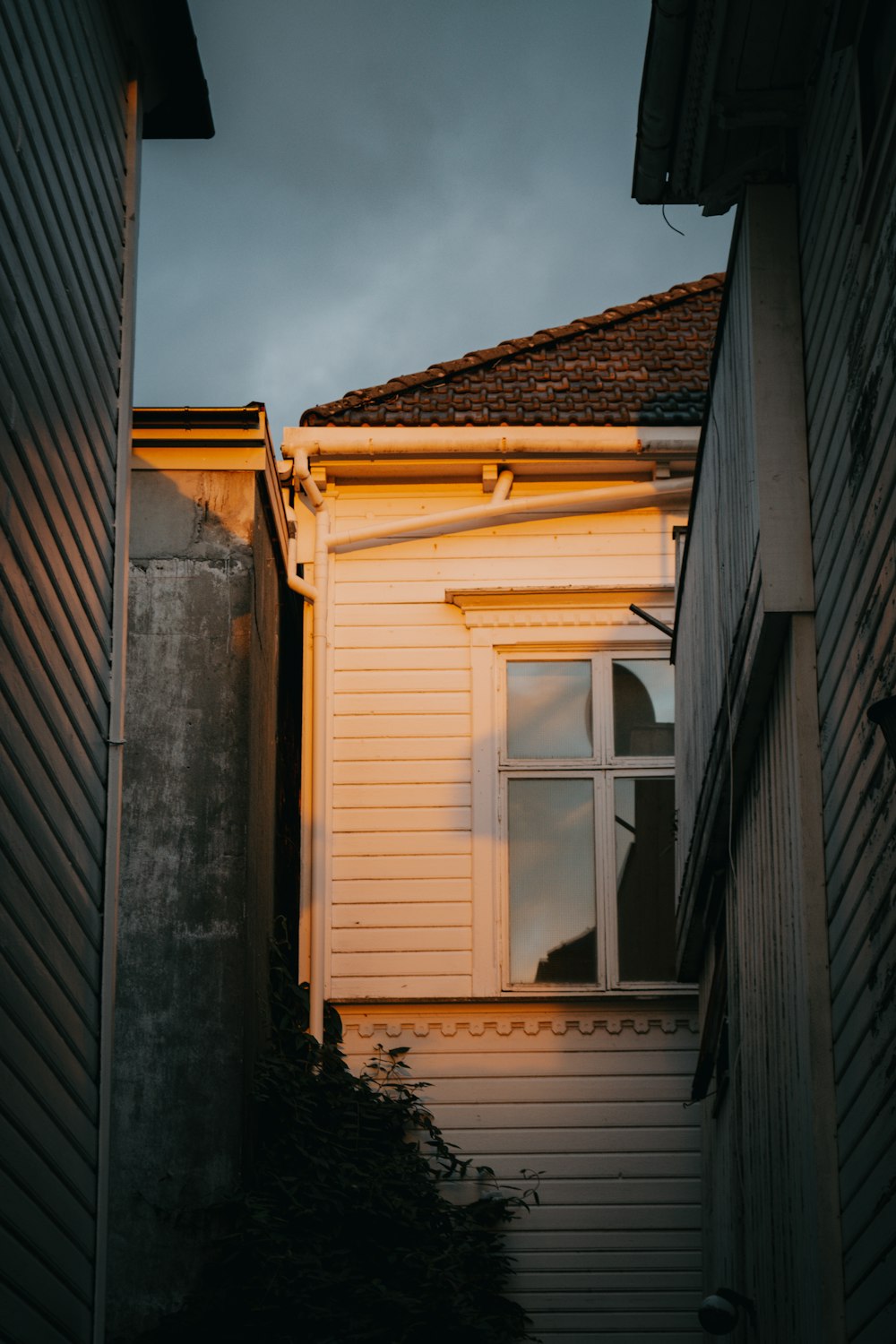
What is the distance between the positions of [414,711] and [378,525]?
4.43 feet

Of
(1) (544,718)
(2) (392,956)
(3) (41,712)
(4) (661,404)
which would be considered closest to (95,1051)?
(3) (41,712)

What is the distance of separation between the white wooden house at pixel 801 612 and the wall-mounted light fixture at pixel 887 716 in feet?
2.62

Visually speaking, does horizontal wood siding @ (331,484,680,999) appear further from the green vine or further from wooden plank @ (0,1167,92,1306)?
wooden plank @ (0,1167,92,1306)

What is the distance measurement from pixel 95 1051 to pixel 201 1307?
306 centimetres

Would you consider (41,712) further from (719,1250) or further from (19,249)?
(719,1250)

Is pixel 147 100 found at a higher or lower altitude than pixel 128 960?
higher

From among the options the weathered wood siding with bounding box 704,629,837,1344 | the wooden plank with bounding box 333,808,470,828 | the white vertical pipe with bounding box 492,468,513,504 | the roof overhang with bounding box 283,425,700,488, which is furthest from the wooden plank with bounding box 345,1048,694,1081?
the roof overhang with bounding box 283,425,700,488

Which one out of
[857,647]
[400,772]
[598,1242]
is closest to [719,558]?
[857,647]

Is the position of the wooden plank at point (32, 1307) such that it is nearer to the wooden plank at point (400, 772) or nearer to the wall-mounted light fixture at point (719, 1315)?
the wall-mounted light fixture at point (719, 1315)

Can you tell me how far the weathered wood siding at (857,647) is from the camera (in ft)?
16.0

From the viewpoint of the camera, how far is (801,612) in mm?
5965

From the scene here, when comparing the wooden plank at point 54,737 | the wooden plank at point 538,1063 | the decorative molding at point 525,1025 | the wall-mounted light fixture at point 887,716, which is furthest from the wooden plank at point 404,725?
the wall-mounted light fixture at point 887,716

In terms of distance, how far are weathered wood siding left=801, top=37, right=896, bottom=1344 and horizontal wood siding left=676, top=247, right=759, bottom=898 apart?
0.60m

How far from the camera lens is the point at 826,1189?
5.40 m
